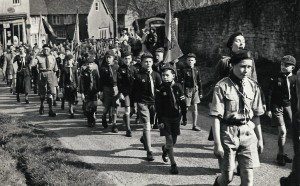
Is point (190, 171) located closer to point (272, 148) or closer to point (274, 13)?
point (272, 148)

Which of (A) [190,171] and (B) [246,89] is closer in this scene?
(B) [246,89]

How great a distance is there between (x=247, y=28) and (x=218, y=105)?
13934 mm

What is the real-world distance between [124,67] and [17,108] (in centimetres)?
651

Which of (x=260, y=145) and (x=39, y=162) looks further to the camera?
(x=39, y=162)

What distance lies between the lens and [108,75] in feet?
38.2

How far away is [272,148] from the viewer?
944 centimetres

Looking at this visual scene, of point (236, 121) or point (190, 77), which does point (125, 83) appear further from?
point (236, 121)

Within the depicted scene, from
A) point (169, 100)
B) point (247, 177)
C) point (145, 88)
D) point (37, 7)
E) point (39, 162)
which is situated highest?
point (37, 7)

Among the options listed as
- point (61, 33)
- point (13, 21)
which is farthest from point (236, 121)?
point (61, 33)

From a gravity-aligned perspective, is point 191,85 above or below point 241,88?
below

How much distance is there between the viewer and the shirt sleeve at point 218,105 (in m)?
5.86

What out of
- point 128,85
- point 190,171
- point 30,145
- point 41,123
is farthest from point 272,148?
point 41,123

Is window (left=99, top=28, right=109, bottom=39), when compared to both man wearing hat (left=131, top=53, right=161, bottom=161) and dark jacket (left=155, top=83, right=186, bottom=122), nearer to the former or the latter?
man wearing hat (left=131, top=53, right=161, bottom=161)

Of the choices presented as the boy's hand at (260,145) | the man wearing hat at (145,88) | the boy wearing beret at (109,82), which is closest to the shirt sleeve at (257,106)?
the boy's hand at (260,145)
